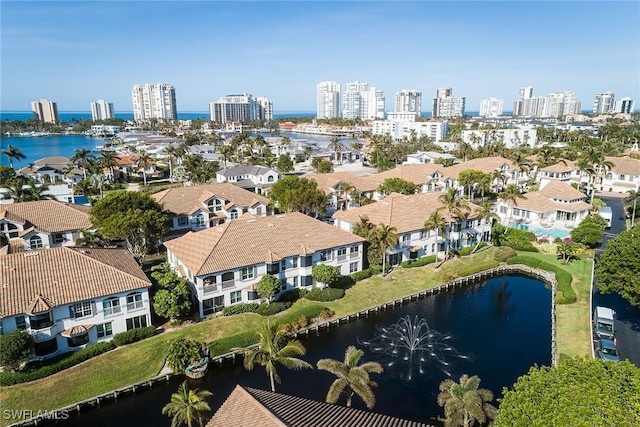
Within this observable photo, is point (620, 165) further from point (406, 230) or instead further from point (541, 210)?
point (406, 230)

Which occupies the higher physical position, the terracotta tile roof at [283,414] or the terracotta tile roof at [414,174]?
the terracotta tile roof at [414,174]

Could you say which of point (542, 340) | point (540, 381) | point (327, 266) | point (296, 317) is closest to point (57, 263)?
point (296, 317)

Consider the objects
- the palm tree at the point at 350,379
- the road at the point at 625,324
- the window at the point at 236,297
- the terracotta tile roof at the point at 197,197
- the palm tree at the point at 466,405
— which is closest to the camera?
the palm tree at the point at 466,405

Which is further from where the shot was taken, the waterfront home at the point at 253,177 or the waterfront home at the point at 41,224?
the waterfront home at the point at 253,177

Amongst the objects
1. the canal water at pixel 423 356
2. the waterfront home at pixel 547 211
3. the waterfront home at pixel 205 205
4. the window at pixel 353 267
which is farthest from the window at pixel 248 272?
the waterfront home at pixel 547 211

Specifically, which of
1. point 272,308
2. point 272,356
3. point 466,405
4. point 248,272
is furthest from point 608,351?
point 248,272

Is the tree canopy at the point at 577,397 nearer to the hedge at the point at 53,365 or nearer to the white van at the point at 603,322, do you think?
the white van at the point at 603,322
